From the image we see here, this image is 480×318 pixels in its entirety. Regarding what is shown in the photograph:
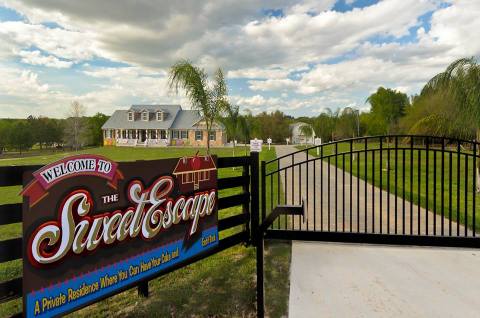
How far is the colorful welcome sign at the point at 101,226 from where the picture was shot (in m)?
2.18

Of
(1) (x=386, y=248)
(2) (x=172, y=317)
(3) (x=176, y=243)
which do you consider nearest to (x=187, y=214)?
(3) (x=176, y=243)

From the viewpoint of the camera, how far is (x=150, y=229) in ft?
9.68

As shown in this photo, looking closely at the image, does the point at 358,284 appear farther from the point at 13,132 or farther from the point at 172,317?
the point at 13,132

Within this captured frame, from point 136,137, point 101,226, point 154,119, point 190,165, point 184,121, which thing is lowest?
point 101,226

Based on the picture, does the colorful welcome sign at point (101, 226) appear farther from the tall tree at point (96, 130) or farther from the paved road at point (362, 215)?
the tall tree at point (96, 130)

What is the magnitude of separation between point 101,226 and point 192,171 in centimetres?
115

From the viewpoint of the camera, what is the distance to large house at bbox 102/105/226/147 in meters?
48.7

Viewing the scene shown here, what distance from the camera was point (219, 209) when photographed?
13.1ft

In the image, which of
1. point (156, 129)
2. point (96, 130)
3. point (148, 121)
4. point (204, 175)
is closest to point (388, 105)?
point (156, 129)

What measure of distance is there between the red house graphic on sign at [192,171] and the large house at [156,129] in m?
44.2

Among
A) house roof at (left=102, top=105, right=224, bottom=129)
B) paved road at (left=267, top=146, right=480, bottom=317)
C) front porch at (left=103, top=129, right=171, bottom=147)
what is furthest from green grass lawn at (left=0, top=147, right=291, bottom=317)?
house roof at (left=102, top=105, right=224, bottom=129)

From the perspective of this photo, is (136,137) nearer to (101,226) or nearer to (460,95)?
(460,95)

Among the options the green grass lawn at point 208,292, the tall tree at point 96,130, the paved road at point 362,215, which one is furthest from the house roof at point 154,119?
the green grass lawn at point 208,292

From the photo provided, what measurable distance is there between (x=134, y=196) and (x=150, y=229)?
36cm
